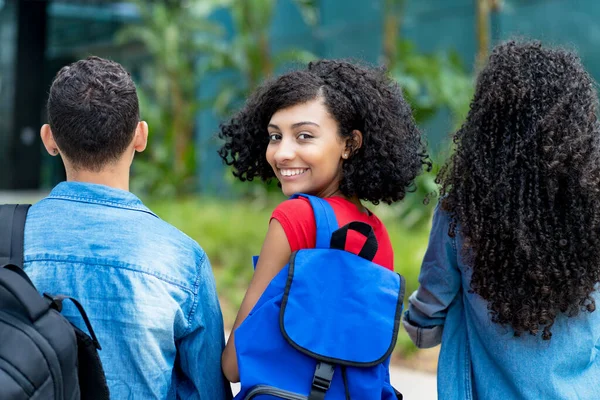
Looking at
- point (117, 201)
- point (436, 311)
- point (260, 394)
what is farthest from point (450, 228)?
point (117, 201)

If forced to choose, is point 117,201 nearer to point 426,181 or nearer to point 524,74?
point 524,74

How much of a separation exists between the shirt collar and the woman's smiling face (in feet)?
1.63

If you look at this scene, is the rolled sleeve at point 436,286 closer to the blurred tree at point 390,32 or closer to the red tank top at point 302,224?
the red tank top at point 302,224

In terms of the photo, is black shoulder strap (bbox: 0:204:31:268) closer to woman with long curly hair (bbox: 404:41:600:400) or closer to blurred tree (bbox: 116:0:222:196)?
woman with long curly hair (bbox: 404:41:600:400)

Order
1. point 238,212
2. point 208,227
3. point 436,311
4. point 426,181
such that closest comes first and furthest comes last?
point 436,311 < point 426,181 < point 208,227 < point 238,212

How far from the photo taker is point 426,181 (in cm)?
814

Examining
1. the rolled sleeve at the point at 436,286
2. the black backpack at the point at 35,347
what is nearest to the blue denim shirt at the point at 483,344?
the rolled sleeve at the point at 436,286

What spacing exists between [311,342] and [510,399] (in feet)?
2.10

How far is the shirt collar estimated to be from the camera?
2115 millimetres

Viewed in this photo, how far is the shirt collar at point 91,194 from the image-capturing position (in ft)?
6.94

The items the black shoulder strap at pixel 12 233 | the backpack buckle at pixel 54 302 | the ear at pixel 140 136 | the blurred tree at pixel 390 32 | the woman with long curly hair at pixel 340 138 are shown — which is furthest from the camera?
the blurred tree at pixel 390 32

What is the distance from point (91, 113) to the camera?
6.88 feet

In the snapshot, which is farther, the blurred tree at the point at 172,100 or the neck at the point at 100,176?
the blurred tree at the point at 172,100

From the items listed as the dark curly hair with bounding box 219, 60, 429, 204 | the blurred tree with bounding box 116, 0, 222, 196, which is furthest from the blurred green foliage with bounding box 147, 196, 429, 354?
the dark curly hair with bounding box 219, 60, 429, 204
